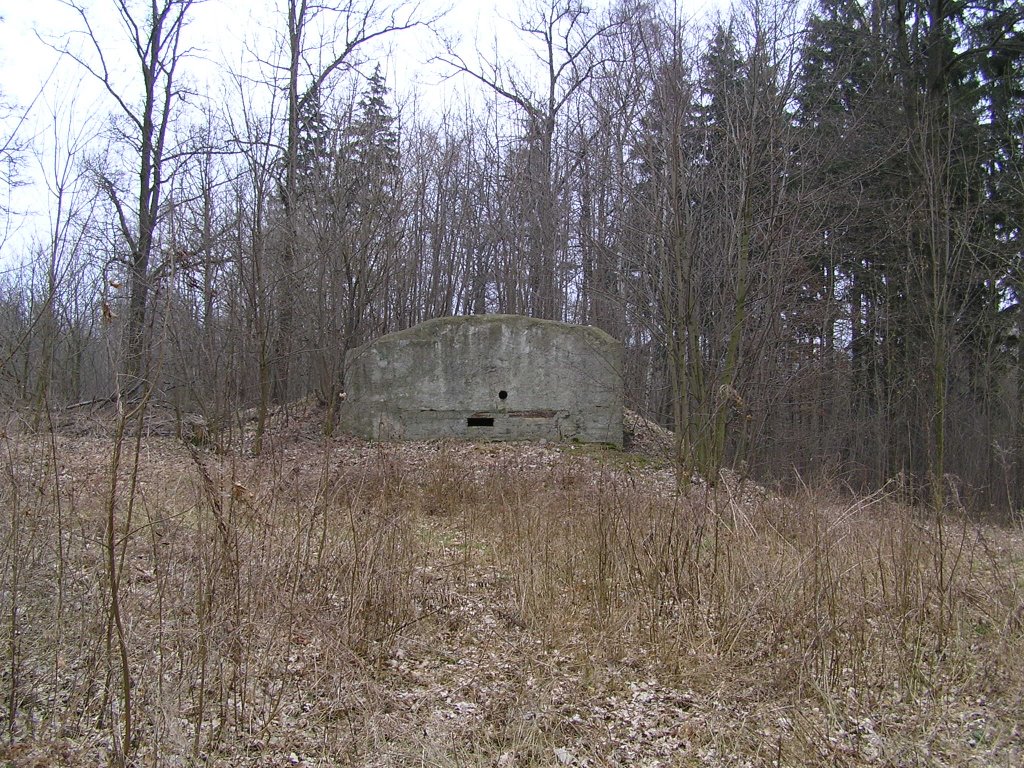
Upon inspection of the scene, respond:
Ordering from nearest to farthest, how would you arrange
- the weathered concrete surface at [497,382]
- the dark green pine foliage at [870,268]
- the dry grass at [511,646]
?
the dry grass at [511,646], the weathered concrete surface at [497,382], the dark green pine foliage at [870,268]

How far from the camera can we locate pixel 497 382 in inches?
551

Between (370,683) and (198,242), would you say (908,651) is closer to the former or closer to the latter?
(370,683)

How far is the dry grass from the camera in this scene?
3.36m

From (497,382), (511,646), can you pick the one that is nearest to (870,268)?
(497,382)

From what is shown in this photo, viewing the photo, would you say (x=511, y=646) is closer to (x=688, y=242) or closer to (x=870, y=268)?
(x=688, y=242)

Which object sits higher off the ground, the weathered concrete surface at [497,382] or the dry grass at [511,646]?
the weathered concrete surface at [497,382]

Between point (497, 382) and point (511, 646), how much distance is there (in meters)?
9.72

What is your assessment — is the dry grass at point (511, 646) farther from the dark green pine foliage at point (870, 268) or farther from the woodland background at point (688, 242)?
the dark green pine foliage at point (870, 268)

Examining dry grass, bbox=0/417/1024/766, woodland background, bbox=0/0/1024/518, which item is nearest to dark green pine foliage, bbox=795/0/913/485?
woodland background, bbox=0/0/1024/518

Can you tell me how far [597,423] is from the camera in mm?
13898

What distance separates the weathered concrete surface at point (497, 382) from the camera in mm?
13891

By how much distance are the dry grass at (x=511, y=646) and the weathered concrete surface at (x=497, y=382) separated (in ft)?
27.6

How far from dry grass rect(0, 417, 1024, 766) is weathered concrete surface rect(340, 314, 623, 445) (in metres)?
8.42

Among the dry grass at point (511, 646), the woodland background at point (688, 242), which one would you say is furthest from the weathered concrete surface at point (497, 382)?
the dry grass at point (511, 646)
